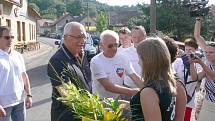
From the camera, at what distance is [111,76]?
4.98m

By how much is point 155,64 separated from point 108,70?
5.91 feet

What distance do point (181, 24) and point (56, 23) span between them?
→ 380 feet

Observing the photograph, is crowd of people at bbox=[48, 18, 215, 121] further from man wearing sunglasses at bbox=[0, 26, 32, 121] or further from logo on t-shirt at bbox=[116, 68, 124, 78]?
man wearing sunglasses at bbox=[0, 26, 32, 121]

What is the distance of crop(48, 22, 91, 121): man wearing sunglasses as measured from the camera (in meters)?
3.93

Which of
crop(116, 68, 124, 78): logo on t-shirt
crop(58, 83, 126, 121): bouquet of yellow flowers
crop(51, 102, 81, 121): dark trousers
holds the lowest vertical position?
crop(51, 102, 81, 121): dark trousers

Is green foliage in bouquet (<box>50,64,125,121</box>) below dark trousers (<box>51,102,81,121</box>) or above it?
above

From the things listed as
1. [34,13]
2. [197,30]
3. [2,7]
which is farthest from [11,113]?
[34,13]

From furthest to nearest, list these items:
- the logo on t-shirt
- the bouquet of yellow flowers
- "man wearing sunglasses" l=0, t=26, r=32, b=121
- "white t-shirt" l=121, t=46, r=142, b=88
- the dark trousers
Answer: "white t-shirt" l=121, t=46, r=142, b=88, "man wearing sunglasses" l=0, t=26, r=32, b=121, the logo on t-shirt, the dark trousers, the bouquet of yellow flowers

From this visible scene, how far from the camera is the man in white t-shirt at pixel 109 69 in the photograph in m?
4.66

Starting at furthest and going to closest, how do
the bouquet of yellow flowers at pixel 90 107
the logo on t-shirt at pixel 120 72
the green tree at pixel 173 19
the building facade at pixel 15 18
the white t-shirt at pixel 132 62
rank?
the green tree at pixel 173 19 < the building facade at pixel 15 18 < the white t-shirt at pixel 132 62 < the logo on t-shirt at pixel 120 72 < the bouquet of yellow flowers at pixel 90 107

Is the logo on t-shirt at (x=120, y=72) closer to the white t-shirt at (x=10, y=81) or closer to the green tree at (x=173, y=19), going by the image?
the white t-shirt at (x=10, y=81)

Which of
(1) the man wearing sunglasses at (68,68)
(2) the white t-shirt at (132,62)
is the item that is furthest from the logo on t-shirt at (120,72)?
(1) the man wearing sunglasses at (68,68)

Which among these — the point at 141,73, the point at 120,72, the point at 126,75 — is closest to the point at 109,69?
the point at 120,72

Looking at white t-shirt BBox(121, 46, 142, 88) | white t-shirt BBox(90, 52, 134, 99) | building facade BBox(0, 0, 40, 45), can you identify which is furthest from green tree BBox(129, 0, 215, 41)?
white t-shirt BBox(90, 52, 134, 99)
